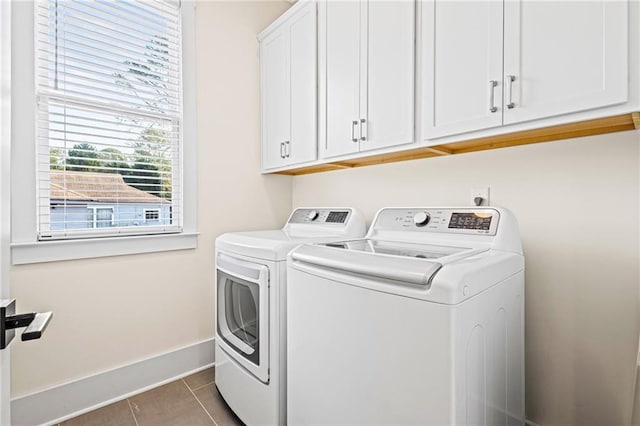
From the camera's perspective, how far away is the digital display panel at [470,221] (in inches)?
53.9

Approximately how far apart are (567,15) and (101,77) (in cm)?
215

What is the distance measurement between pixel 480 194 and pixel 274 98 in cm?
150

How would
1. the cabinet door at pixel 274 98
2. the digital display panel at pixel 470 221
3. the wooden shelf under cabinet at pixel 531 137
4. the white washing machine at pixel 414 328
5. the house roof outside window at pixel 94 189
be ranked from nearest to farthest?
1. the white washing machine at pixel 414 328
2. the wooden shelf under cabinet at pixel 531 137
3. the digital display panel at pixel 470 221
4. the house roof outside window at pixel 94 189
5. the cabinet door at pixel 274 98

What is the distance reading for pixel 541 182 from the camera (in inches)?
56.9

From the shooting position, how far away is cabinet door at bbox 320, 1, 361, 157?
5.82 feet

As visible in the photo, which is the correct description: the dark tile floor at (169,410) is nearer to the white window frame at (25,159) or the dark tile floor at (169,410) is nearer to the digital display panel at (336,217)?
the white window frame at (25,159)

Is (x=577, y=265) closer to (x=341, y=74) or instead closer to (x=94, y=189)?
(x=341, y=74)

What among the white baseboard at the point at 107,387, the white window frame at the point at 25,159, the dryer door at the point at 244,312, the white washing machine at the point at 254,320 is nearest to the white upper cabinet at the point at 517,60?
the white washing machine at the point at 254,320

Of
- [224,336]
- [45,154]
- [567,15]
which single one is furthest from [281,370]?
[567,15]

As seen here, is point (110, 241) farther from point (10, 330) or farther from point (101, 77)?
point (10, 330)

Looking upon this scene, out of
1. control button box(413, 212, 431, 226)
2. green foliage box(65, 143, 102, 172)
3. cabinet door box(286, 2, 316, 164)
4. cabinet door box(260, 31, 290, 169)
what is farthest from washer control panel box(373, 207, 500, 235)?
green foliage box(65, 143, 102, 172)

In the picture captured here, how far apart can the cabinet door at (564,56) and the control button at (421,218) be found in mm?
527

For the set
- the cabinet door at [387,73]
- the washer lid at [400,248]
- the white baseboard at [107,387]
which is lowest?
the white baseboard at [107,387]

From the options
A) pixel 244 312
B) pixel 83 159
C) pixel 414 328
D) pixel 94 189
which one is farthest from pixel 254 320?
pixel 83 159
